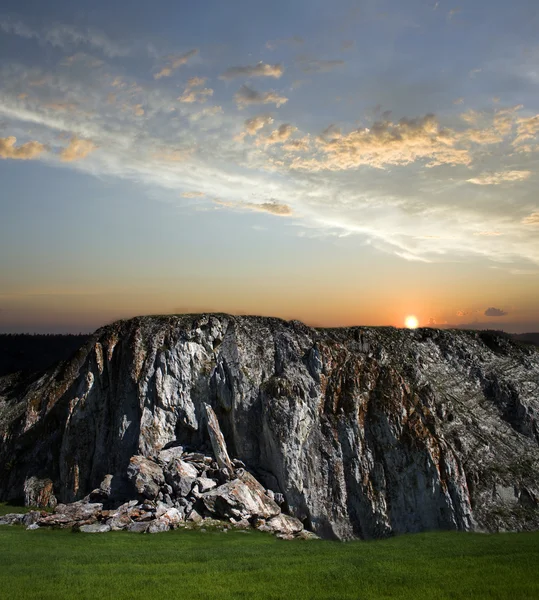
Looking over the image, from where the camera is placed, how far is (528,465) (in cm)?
4728

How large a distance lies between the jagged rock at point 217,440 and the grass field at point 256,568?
897cm

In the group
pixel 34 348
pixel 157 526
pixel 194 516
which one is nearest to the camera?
pixel 157 526

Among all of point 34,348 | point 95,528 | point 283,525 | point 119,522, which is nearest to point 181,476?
point 119,522

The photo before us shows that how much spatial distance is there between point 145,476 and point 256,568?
1751 cm

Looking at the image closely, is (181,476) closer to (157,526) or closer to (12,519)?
(157,526)

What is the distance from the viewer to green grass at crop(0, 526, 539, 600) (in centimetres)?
2280

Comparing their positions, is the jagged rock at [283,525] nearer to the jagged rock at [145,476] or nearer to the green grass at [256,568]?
the green grass at [256,568]

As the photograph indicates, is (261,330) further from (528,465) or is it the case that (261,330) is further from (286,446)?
(528,465)

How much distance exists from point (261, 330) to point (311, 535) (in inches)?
788


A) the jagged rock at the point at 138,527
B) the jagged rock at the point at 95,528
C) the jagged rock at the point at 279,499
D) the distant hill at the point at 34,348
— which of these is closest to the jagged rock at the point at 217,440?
the jagged rock at the point at 279,499

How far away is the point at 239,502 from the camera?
131 ft

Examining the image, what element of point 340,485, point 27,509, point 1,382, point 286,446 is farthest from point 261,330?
point 1,382

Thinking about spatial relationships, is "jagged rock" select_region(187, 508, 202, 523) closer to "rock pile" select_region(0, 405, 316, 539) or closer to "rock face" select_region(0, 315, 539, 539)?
"rock pile" select_region(0, 405, 316, 539)

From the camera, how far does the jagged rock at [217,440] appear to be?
43.6 m
